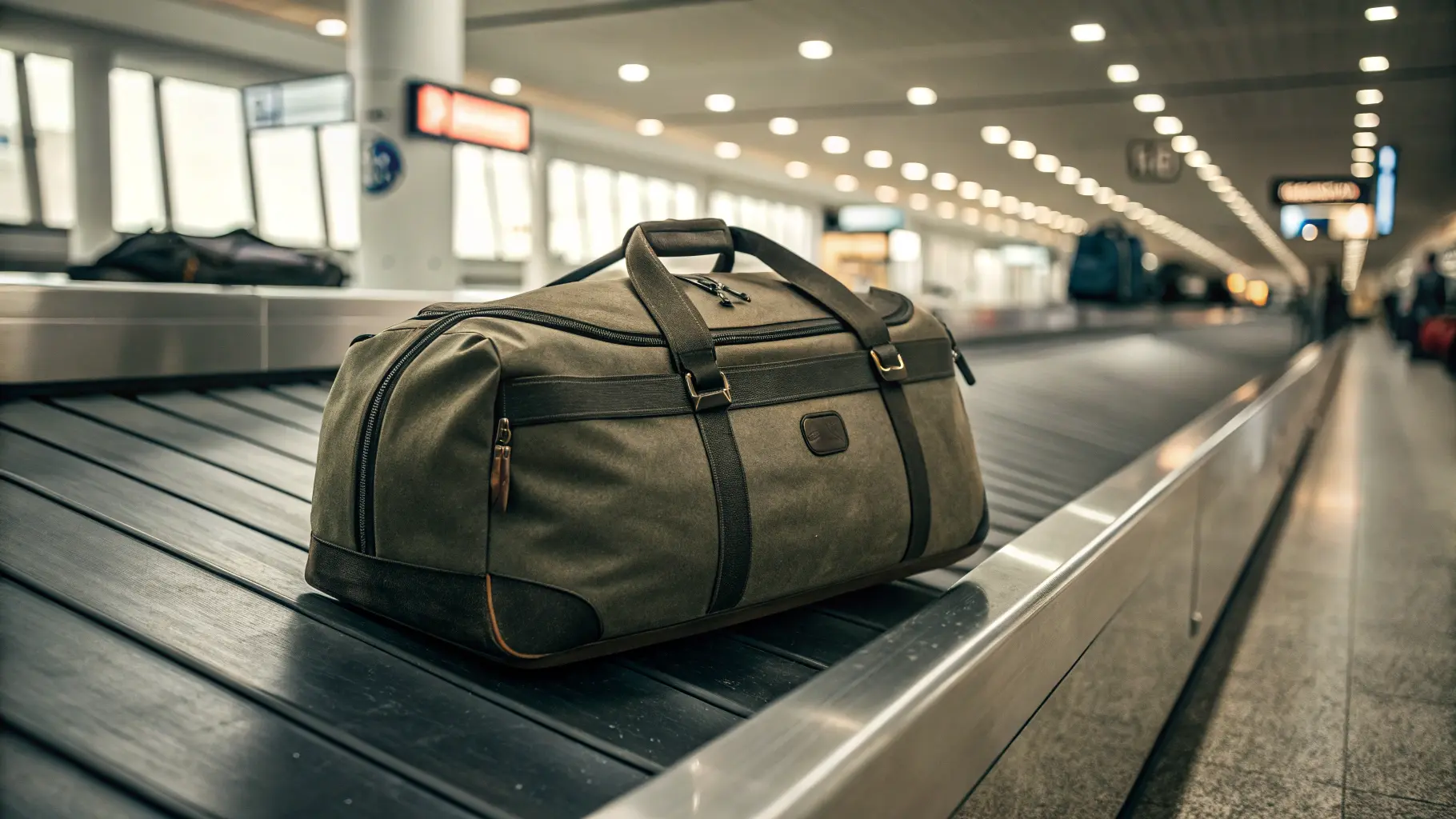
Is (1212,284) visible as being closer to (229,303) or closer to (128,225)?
(128,225)

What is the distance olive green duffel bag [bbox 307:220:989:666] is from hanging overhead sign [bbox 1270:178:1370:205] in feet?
56.3

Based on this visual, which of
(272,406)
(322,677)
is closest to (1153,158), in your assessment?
(272,406)

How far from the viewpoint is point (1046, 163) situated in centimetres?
1989

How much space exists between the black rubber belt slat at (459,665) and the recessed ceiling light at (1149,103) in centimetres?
1362

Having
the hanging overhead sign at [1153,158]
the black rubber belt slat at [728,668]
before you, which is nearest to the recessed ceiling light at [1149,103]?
the hanging overhead sign at [1153,158]

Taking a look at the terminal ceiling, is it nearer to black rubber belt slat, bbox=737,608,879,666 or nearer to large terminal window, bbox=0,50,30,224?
large terminal window, bbox=0,50,30,224

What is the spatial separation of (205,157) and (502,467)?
1582 cm

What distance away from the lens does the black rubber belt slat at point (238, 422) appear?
249 cm

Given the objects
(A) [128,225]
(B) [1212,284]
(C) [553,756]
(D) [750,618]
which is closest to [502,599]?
(C) [553,756]

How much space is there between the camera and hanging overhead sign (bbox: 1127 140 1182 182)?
1672 centimetres

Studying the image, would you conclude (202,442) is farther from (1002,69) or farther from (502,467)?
(1002,69)

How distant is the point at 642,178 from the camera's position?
21.8m

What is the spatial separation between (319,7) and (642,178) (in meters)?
10.9

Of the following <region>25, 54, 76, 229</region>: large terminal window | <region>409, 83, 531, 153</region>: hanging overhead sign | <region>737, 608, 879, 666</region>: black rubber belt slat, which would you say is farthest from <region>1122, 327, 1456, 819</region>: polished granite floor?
<region>25, 54, 76, 229</region>: large terminal window
